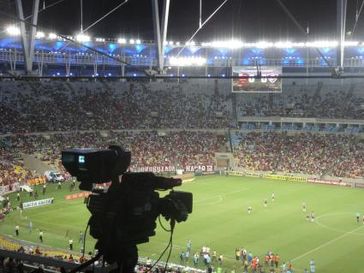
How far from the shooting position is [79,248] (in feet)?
86.6

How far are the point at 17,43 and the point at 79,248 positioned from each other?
3356 cm

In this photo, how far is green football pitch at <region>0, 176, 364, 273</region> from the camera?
2581cm

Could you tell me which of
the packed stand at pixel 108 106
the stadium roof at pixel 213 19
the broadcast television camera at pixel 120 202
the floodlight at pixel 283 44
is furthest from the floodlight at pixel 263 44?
the broadcast television camera at pixel 120 202

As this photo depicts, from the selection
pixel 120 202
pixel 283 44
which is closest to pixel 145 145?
pixel 283 44

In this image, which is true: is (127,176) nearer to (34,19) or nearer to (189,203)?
(189,203)

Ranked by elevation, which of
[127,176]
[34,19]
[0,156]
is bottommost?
[0,156]

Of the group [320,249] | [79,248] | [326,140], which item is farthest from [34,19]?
[326,140]

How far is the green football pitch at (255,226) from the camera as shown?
25.8 meters

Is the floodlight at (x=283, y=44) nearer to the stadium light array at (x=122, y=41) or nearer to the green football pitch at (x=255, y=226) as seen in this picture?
the stadium light array at (x=122, y=41)

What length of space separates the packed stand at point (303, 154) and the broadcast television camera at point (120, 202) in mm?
44773

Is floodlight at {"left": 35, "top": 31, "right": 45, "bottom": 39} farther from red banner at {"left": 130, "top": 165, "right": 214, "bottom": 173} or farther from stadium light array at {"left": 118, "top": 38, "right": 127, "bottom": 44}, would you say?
red banner at {"left": 130, "top": 165, "right": 214, "bottom": 173}

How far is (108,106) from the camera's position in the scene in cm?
5962

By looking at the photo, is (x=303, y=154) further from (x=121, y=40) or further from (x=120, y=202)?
(x=120, y=202)

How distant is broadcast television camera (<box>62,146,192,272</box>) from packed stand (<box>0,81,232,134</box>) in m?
47.1
